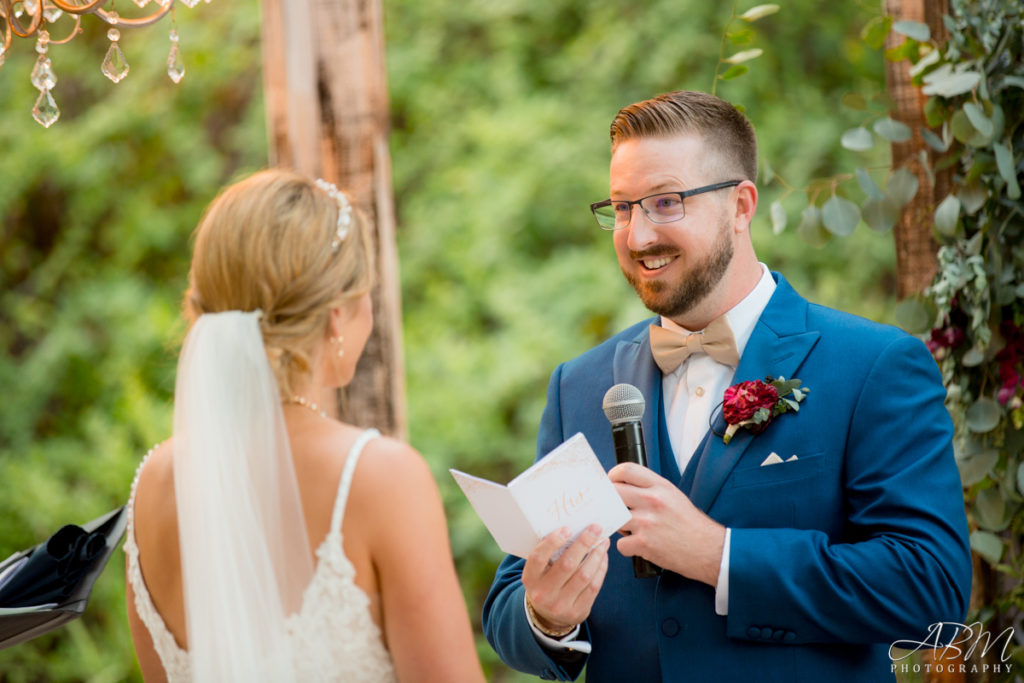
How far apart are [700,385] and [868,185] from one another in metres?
0.81

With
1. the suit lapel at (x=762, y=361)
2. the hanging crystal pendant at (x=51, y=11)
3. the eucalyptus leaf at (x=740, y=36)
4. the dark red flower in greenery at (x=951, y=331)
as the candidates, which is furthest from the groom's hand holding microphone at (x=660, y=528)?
the hanging crystal pendant at (x=51, y=11)

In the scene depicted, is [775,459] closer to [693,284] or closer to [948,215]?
[693,284]

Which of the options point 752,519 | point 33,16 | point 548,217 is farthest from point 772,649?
point 548,217

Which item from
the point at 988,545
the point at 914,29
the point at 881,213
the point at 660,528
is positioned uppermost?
the point at 914,29

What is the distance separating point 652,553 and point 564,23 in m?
5.52

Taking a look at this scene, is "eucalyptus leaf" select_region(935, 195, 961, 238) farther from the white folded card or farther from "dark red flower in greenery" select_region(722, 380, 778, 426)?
the white folded card

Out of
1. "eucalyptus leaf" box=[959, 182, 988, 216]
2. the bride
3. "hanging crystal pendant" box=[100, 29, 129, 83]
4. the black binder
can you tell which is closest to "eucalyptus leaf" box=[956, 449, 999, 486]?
"eucalyptus leaf" box=[959, 182, 988, 216]

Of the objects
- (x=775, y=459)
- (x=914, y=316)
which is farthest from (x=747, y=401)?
(x=914, y=316)

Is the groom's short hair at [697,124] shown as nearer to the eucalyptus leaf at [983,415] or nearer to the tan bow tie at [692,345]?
the tan bow tie at [692,345]

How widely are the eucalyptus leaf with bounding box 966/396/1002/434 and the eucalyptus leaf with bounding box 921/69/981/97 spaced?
0.74m

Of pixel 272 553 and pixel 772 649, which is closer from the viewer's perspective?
pixel 272 553

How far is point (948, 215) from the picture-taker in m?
2.33

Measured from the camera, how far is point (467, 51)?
22.2 ft

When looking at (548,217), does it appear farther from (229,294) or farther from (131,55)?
(229,294)
